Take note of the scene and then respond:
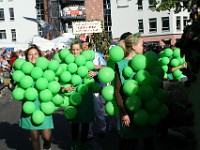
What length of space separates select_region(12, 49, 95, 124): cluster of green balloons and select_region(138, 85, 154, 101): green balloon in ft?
5.35

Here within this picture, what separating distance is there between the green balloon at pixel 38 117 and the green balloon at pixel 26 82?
1.25 ft

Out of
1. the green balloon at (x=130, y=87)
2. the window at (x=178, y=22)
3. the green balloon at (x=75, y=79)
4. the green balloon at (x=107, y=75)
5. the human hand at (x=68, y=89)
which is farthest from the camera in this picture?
the window at (x=178, y=22)

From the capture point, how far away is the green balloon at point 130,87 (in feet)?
13.7

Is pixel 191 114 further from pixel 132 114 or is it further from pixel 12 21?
pixel 12 21

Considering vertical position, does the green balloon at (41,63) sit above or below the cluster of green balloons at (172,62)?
above

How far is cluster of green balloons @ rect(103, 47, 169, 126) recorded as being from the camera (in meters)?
4.20

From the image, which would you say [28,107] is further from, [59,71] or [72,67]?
[72,67]

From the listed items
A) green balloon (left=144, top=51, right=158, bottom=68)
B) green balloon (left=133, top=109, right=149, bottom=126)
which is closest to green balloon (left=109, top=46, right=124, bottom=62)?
green balloon (left=144, top=51, right=158, bottom=68)

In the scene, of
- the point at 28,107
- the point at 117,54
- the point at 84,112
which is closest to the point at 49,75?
the point at 28,107

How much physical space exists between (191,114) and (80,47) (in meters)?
2.57

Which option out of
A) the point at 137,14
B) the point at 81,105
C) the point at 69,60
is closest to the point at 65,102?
the point at 81,105

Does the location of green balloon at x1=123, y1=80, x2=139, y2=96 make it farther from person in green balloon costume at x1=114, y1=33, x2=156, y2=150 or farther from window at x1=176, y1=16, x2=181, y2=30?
window at x1=176, y1=16, x2=181, y2=30

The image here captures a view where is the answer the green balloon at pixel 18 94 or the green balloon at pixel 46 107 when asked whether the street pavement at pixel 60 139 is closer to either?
the green balloon at pixel 46 107

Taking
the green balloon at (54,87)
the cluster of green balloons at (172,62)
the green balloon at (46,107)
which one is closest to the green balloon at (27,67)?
the green balloon at (54,87)
